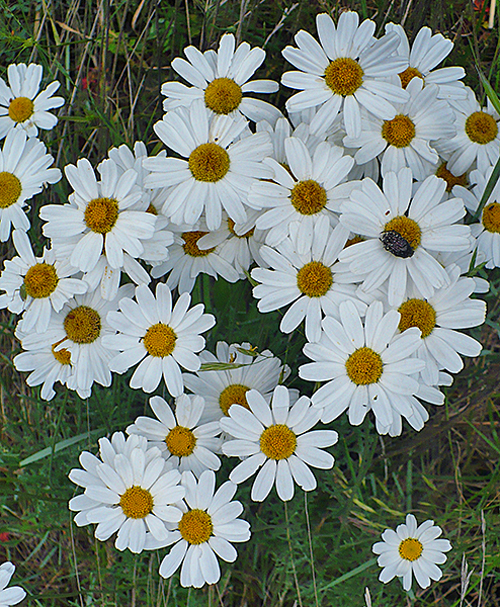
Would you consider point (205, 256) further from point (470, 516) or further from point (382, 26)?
point (470, 516)

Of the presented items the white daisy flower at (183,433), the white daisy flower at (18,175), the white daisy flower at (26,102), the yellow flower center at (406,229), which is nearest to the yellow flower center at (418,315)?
the yellow flower center at (406,229)

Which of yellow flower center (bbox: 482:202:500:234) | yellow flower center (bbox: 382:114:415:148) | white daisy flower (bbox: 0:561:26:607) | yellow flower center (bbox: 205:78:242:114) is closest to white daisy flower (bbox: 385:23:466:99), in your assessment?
yellow flower center (bbox: 382:114:415:148)

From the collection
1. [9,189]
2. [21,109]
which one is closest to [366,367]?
[9,189]

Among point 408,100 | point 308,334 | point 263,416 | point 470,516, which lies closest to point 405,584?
point 470,516

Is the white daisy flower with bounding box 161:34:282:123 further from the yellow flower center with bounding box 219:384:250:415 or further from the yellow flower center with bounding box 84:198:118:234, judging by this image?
the yellow flower center with bounding box 219:384:250:415

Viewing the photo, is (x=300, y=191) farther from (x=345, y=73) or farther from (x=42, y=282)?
(x=42, y=282)
